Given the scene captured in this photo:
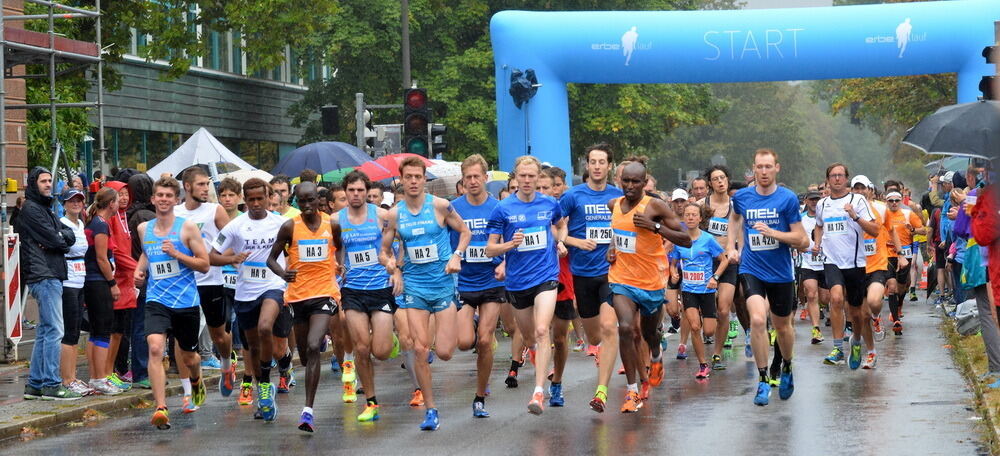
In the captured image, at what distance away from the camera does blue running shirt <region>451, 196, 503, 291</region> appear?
12203 millimetres

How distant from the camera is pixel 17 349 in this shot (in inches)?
685

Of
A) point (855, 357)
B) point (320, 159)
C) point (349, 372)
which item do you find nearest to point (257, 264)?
point (349, 372)

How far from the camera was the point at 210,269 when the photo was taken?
12.6 metres

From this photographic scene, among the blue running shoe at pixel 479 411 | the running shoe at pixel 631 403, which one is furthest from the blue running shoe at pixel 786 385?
the blue running shoe at pixel 479 411

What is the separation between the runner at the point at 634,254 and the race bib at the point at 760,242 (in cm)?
89

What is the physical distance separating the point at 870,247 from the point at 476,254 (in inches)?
199

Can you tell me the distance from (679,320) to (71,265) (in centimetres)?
776

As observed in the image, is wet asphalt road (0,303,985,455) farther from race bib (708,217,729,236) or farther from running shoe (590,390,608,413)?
race bib (708,217,729,236)

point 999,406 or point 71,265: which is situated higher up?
point 71,265

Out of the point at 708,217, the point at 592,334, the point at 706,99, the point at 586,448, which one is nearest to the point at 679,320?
the point at 708,217

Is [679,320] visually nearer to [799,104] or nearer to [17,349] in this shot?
[17,349]

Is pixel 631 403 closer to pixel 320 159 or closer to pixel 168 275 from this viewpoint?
pixel 168 275

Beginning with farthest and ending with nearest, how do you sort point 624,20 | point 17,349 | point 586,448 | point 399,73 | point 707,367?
point 399,73 → point 624,20 → point 17,349 → point 707,367 → point 586,448

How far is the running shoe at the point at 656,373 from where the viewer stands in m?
13.5
